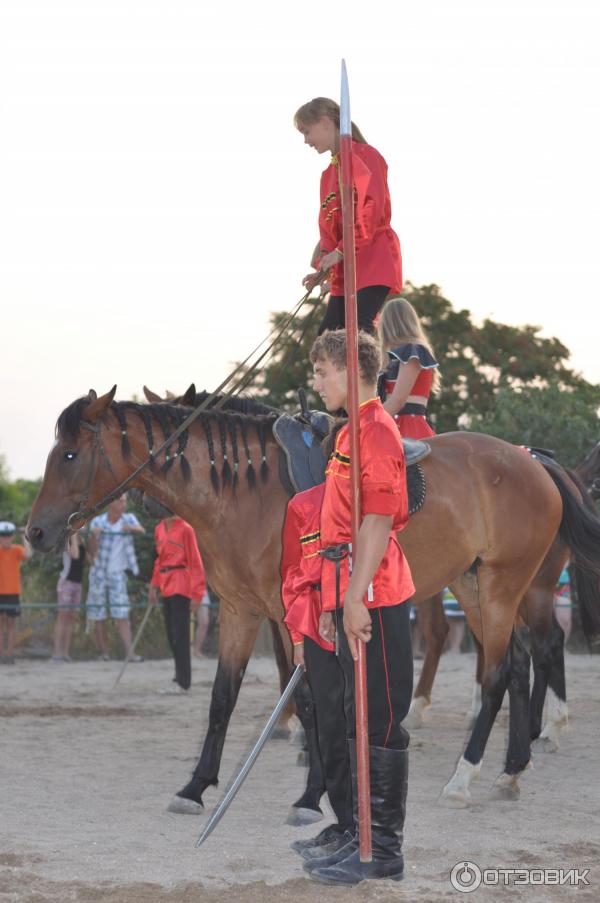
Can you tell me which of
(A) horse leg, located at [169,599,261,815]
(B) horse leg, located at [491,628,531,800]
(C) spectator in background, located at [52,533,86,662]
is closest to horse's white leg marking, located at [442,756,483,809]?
(B) horse leg, located at [491,628,531,800]

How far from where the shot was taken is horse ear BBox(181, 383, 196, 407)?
638 centimetres

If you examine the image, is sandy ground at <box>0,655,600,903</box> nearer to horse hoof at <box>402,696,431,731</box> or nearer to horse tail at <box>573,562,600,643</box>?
horse hoof at <box>402,696,431,731</box>

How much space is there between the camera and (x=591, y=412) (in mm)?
20016

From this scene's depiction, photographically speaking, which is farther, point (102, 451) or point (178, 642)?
point (178, 642)

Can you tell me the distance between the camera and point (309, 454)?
6.01 m

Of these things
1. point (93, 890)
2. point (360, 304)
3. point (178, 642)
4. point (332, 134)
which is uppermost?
point (332, 134)

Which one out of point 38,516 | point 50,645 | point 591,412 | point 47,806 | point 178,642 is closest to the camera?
point 47,806

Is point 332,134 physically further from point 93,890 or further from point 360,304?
point 93,890

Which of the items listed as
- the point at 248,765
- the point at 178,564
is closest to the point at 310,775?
the point at 248,765

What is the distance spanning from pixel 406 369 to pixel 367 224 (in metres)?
0.98

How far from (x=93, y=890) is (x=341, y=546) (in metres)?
1.54

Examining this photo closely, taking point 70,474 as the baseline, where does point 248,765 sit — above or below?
below

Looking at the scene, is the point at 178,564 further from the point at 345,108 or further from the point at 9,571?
the point at 345,108

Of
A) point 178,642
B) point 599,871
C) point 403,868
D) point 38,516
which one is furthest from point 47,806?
point 178,642
